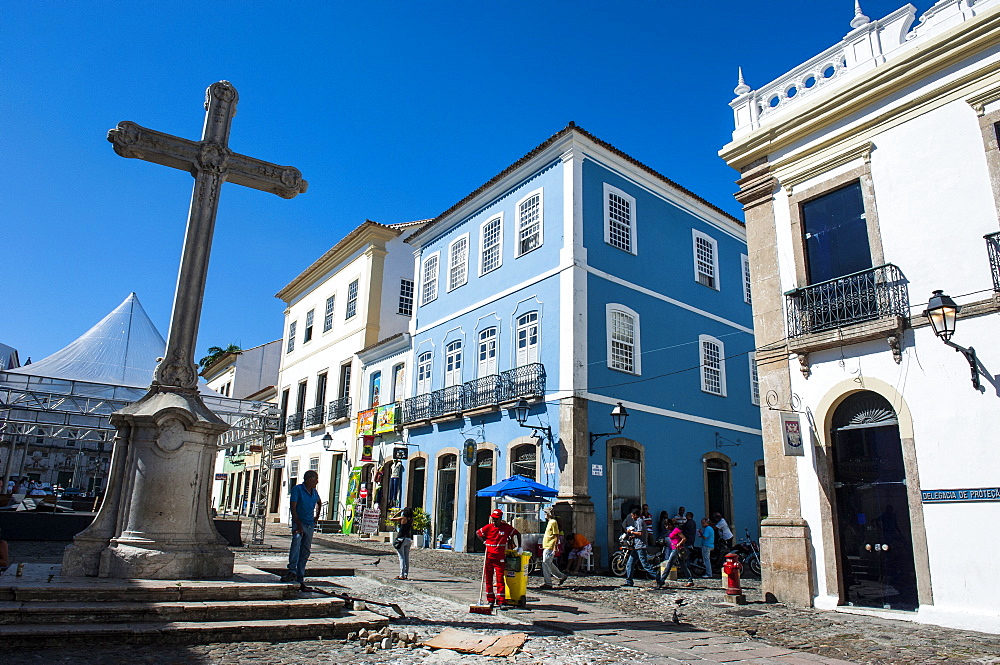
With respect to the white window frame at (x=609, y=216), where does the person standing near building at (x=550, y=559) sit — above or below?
below

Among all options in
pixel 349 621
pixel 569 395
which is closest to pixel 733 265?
pixel 569 395

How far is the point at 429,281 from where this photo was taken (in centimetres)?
2392

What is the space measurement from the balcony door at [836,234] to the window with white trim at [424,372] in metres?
13.4

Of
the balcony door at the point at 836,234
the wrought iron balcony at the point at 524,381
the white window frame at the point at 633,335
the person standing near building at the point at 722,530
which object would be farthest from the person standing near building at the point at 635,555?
the balcony door at the point at 836,234

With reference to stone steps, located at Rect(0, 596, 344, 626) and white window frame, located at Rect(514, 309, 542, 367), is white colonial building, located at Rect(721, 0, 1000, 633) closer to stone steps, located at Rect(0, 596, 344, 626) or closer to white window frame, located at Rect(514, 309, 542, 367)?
white window frame, located at Rect(514, 309, 542, 367)

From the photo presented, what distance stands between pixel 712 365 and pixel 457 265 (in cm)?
864

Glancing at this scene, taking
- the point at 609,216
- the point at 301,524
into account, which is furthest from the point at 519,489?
the point at 609,216

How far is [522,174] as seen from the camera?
1991 cm

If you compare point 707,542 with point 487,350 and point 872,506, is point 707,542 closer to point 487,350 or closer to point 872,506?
point 872,506

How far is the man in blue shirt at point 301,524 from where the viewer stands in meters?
8.60

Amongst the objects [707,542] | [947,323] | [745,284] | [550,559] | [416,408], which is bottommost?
[550,559]

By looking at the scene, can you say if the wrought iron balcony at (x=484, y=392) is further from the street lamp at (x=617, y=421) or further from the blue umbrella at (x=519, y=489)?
A: the blue umbrella at (x=519, y=489)

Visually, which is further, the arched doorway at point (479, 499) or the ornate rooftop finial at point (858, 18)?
the arched doorway at point (479, 499)

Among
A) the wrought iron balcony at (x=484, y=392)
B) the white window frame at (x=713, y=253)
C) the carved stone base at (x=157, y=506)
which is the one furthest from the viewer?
the white window frame at (x=713, y=253)
